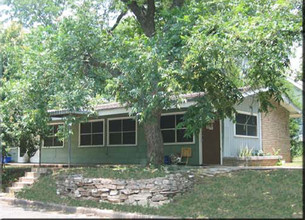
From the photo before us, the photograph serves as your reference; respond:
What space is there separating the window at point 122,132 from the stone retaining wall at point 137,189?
725 centimetres

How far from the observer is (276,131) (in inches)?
797

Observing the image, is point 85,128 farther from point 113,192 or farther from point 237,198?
point 237,198

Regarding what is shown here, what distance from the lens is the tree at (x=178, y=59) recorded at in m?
10.7

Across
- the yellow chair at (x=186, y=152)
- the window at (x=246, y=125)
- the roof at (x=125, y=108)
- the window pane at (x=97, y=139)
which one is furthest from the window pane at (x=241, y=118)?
the window pane at (x=97, y=139)

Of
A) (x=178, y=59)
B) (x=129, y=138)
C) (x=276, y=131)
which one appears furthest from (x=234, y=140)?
(x=178, y=59)

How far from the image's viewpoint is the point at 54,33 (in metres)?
12.6

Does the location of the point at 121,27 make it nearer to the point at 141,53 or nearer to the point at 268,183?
the point at 141,53

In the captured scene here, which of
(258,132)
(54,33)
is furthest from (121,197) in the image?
(258,132)

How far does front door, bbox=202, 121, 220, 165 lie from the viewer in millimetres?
16797

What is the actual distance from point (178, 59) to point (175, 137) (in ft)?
21.3

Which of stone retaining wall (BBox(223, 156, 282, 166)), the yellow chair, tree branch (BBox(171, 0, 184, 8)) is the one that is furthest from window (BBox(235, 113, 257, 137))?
tree branch (BBox(171, 0, 184, 8))

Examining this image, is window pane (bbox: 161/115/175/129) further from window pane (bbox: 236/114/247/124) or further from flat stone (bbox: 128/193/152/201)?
flat stone (bbox: 128/193/152/201)

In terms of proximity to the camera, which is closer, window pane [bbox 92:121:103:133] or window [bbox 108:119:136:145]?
window [bbox 108:119:136:145]

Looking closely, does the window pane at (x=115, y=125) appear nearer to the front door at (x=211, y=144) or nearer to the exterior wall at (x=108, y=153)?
the exterior wall at (x=108, y=153)
